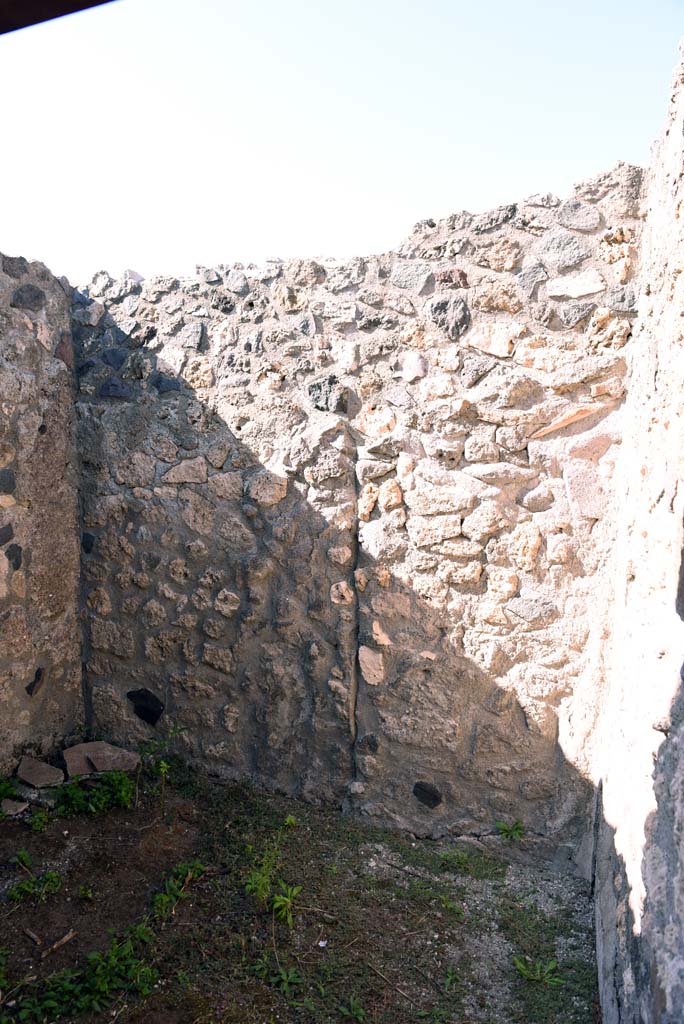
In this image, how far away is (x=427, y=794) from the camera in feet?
10.2

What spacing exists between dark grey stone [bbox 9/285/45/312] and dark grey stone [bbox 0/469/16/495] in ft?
2.40

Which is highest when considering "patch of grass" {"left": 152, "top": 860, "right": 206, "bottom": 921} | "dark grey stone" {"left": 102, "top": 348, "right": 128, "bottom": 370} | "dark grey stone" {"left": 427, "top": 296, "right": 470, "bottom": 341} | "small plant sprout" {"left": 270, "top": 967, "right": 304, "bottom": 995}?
"dark grey stone" {"left": 427, "top": 296, "right": 470, "bottom": 341}

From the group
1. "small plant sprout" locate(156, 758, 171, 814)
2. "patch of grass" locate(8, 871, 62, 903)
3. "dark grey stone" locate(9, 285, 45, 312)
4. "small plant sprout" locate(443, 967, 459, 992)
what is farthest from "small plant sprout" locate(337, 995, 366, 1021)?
"dark grey stone" locate(9, 285, 45, 312)

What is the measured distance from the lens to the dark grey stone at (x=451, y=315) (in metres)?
3.09

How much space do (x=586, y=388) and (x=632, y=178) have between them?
79 centimetres

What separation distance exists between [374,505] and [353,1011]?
1.78 m

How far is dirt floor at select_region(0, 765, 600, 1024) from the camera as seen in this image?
7.04 ft

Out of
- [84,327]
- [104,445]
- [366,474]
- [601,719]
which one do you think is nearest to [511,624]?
[601,719]

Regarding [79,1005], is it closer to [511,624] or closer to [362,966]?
[362,966]

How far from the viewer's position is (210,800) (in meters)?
3.23

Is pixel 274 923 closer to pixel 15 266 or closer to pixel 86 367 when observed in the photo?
pixel 86 367

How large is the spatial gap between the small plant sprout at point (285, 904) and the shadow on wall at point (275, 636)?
0.65 m

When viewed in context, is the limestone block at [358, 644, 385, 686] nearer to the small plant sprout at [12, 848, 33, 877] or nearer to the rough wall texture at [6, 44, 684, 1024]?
the rough wall texture at [6, 44, 684, 1024]

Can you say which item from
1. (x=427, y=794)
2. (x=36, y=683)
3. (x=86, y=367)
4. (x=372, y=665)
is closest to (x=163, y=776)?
(x=36, y=683)
